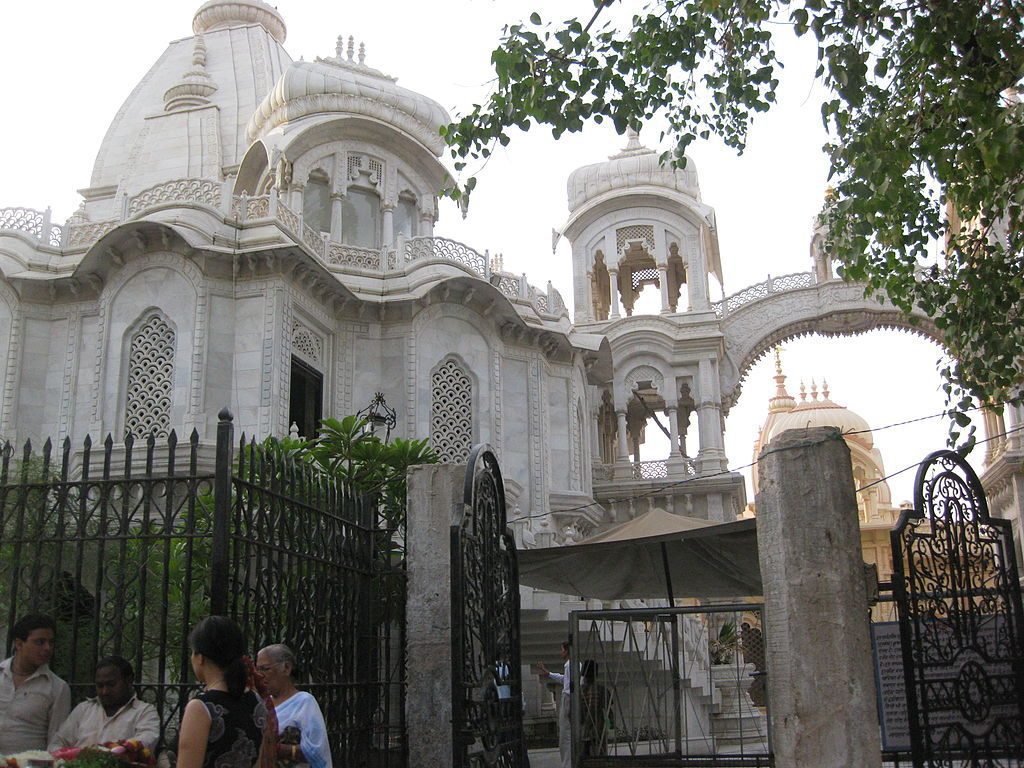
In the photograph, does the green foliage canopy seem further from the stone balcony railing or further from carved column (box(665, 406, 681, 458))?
carved column (box(665, 406, 681, 458))

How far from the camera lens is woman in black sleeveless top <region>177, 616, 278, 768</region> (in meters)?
4.22

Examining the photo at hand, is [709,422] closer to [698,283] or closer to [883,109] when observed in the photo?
[698,283]

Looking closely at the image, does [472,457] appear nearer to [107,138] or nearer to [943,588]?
[943,588]

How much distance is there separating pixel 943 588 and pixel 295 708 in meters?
4.00

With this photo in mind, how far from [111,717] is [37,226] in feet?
49.6

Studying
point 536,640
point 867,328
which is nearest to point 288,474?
point 536,640

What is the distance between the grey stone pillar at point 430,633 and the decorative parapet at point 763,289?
21635mm

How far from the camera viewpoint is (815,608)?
612 cm

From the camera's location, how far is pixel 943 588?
696 centimetres

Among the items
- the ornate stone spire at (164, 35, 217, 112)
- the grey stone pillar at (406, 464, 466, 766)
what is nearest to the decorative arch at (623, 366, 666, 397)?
the ornate stone spire at (164, 35, 217, 112)

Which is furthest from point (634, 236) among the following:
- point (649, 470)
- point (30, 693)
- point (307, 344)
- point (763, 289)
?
point (30, 693)

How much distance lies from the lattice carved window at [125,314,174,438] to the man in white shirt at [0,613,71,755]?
1134 cm

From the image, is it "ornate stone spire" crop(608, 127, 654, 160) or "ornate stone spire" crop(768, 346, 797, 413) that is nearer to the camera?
"ornate stone spire" crop(608, 127, 654, 160)

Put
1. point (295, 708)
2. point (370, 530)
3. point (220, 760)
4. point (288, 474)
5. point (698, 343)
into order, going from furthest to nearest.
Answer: point (698, 343) < point (370, 530) < point (288, 474) < point (295, 708) < point (220, 760)
